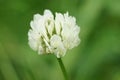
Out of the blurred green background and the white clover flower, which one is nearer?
the white clover flower

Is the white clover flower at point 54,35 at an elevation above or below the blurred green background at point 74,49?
above

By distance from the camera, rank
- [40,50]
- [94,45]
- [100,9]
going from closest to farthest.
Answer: [40,50] < [94,45] < [100,9]

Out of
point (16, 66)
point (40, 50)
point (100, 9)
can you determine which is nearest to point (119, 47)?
point (100, 9)

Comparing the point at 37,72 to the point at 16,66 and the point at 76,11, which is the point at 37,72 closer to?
the point at 16,66

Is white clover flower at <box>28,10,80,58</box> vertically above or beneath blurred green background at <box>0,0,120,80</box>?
above

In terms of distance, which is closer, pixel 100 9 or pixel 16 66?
pixel 16 66

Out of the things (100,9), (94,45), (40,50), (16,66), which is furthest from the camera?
(100,9)

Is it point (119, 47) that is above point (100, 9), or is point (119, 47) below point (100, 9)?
below
